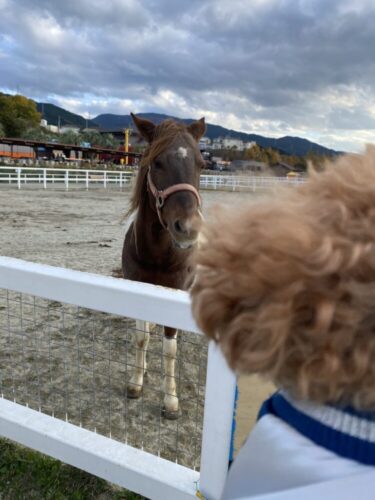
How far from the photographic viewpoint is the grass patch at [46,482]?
5.82 feet

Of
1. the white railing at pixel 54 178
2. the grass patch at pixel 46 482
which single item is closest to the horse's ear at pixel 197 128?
the grass patch at pixel 46 482

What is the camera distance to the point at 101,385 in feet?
9.18

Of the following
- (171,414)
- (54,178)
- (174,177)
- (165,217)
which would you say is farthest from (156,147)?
(54,178)

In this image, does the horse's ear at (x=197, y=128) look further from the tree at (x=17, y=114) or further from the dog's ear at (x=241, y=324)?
the tree at (x=17, y=114)

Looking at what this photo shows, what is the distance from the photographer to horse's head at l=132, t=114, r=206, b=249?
9.02 feet

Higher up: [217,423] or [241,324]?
[241,324]

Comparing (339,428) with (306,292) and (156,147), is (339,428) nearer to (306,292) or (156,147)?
(306,292)

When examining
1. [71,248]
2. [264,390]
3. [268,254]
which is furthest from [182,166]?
[71,248]

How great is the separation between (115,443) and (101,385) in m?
1.12

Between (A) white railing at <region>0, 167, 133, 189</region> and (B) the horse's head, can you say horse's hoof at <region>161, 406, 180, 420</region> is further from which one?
(A) white railing at <region>0, 167, 133, 189</region>

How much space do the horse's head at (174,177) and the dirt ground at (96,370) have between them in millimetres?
257

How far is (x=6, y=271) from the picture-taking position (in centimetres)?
168

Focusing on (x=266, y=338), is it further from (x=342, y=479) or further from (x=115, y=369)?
(x=115, y=369)

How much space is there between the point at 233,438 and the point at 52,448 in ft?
2.91
